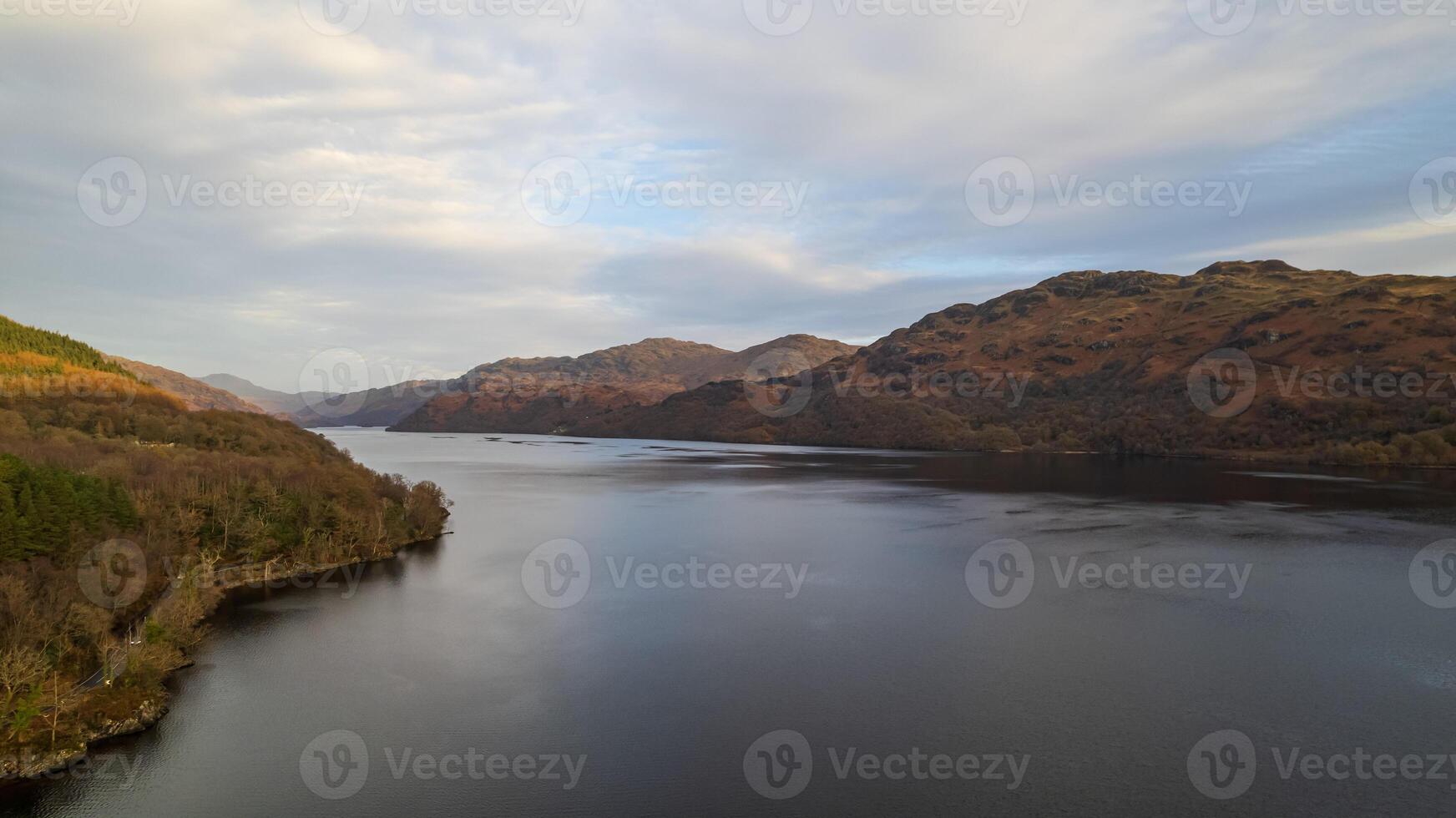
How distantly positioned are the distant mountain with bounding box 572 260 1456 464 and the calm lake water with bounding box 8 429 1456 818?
63.3 m

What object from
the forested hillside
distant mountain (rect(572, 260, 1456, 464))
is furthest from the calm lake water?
distant mountain (rect(572, 260, 1456, 464))

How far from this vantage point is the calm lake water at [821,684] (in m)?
16.5

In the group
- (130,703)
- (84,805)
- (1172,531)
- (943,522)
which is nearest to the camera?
(84,805)

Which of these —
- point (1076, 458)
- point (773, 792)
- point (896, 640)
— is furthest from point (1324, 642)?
point (1076, 458)

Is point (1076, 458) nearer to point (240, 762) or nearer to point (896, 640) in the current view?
point (896, 640)

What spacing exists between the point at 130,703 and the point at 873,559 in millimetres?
34136

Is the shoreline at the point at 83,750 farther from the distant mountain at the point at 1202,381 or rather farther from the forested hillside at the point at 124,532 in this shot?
the distant mountain at the point at 1202,381

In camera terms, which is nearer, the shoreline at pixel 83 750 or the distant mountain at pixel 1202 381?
the shoreline at pixel 83 750

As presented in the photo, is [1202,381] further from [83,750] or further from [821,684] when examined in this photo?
[83,750]

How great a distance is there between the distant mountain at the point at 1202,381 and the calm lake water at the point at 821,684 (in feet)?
208

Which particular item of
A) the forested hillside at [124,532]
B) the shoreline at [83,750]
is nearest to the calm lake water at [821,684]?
the shoreline at [83,750]

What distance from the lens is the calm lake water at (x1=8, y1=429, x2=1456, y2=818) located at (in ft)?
54.2

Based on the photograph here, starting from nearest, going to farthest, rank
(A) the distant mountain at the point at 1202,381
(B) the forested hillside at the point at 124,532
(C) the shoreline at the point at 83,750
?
1. (C) the shoreline at the point at 83,750
2. (B) the forested hillside at the point at 124,532
3. (A) the distant mountain at the point at 1202,381

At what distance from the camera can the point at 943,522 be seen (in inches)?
2239
